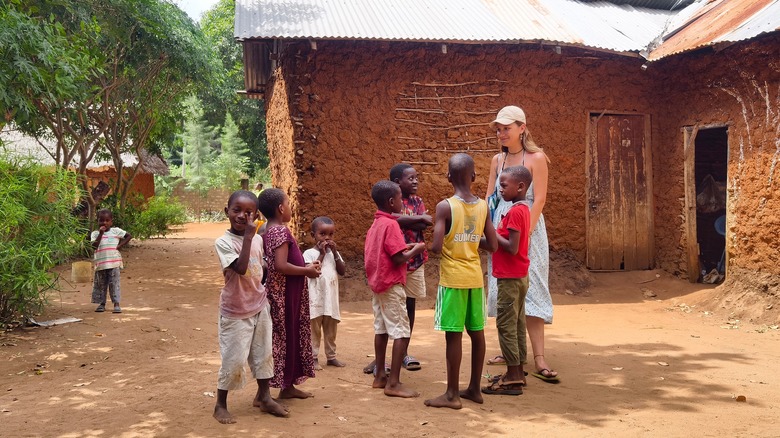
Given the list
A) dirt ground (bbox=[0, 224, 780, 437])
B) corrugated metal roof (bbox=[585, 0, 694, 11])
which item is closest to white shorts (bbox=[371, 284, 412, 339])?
dirt ground (bbox=[0, 224, 780, 437])

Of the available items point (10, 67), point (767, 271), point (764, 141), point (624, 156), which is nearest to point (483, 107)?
point (624, 156)

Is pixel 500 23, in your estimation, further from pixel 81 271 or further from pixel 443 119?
pixel 81 271

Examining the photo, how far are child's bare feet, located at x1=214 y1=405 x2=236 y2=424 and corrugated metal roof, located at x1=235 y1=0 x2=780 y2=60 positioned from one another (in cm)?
481

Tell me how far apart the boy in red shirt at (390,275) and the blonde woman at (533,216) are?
66cm

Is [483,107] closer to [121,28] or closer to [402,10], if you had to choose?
[402,10]

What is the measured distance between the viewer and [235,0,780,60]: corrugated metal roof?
7441 mm

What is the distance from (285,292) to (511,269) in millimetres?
1375

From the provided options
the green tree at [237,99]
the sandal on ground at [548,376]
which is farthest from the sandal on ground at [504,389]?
the green tree at [237,99]

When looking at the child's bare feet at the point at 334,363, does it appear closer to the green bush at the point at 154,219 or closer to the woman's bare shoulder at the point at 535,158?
the woman's bare shoulder at the point at 535,158

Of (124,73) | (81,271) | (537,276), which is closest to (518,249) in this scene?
(537,276)

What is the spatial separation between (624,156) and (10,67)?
23.0ft

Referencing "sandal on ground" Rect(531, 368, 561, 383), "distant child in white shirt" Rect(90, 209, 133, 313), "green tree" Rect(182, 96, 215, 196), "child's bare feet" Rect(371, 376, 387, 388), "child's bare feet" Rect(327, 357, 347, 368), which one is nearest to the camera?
"child's bare feet" Rect(371, 376, 387, 388)

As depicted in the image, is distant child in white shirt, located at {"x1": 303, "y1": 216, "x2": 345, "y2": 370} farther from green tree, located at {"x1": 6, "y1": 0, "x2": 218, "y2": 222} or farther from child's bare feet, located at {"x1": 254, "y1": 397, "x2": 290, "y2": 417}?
green tree, located at {"x1": 6, "y1": 0, "x2": 218, "y2": 222}

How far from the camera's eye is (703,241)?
9.96m
